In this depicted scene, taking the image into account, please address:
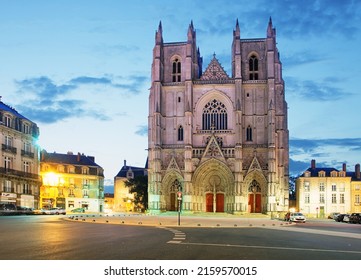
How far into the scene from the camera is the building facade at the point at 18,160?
6097 centimetres

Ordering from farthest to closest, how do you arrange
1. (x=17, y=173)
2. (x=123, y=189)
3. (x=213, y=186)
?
(x=123, y=189) < (x=213, y=186) < (x=17, y=173)

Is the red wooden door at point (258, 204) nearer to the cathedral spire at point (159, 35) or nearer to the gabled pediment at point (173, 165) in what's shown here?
the gabled pediment at point (173, 165)

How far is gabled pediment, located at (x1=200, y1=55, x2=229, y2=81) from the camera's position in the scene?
75188 mm

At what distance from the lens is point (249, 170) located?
71.3 metres

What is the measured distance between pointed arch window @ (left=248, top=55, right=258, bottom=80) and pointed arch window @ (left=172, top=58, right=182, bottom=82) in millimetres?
9811

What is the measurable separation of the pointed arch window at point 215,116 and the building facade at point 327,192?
26605mm

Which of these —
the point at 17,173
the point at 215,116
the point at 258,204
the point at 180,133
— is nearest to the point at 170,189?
the point at 180,133

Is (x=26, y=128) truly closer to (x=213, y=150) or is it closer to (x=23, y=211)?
(x=23, y=211)

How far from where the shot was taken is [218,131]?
74.0 meters

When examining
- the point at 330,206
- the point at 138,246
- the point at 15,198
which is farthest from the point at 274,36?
the point at 138,246

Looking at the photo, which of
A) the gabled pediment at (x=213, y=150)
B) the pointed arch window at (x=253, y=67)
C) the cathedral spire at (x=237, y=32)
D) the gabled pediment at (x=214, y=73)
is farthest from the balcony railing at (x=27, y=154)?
the cathedral spire at (x=237, y=32)

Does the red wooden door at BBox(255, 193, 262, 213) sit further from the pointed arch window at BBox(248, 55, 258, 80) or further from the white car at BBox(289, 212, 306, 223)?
the white car at BBox(289, 212, 306, 223)

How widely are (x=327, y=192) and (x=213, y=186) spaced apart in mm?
28412

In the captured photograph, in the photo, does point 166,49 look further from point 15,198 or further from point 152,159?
point 15,198
